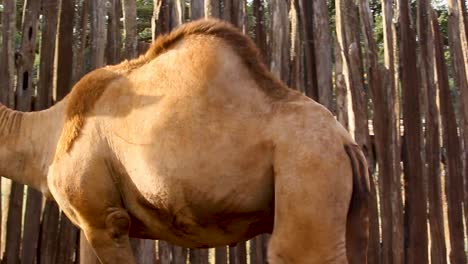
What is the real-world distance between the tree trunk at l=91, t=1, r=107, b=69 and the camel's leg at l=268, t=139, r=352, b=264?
9.23 feet

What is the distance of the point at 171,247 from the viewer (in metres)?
6.84

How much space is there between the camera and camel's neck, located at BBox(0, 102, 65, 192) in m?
5.36

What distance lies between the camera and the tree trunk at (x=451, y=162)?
25.3ft

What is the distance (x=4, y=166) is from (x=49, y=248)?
126 cm

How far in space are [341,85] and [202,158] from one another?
9.27 ft

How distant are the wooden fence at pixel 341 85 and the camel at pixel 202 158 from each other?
126 centimetres

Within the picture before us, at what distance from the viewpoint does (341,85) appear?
709 centimetres

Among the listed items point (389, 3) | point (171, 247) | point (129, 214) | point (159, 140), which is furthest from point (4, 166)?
point (389, 3)

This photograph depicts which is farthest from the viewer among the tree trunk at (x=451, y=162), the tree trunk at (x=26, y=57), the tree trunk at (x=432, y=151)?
the tree trunk at (x=451, y=162)

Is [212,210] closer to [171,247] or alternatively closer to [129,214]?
[129,214]

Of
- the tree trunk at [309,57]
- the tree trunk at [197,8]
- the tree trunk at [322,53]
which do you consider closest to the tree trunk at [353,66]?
the tree trunk at [322,53]

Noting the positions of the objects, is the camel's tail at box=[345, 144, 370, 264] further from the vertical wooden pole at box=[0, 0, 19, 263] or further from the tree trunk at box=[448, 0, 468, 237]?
the tree trunk at box=[448, 0, 468, 237]

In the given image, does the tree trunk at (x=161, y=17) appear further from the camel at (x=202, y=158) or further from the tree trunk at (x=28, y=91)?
the camel at (x=202, y=158)

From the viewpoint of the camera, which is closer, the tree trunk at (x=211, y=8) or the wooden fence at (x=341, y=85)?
the wooden fence at (x=341, y=85)
